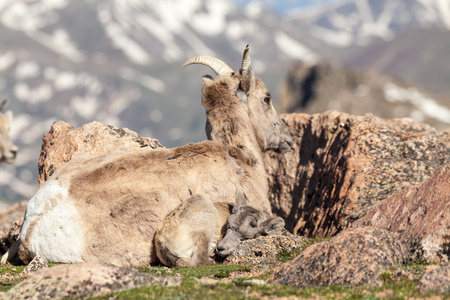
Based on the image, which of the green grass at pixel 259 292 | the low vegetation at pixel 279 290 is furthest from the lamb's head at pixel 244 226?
the green grass at pixel 259 292

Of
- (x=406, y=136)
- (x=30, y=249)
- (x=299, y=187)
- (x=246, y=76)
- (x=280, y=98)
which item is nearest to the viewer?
(x=30, y=249)

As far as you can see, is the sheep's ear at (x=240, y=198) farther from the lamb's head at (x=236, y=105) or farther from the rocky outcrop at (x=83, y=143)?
the rocky outcrop at (x=83, y=143)

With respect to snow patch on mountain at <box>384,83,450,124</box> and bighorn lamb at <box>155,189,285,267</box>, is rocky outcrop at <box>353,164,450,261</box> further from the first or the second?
snow patch on mountain at <box>384,83,450,124</box>

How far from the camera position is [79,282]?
9242mm

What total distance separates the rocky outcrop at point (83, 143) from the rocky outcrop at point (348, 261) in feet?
30.2

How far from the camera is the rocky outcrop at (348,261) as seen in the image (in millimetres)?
9836

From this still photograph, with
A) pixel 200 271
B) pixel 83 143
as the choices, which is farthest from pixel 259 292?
pixel 83 143

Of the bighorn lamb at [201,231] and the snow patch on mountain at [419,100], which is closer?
the bighorn lamb at [201,231]

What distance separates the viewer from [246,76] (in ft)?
52.6

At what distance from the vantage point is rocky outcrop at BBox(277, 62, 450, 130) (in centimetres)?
10375

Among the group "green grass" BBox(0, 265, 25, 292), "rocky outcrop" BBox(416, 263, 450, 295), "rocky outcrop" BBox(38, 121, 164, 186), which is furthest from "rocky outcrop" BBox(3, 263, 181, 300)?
"rocky outcrop" BBox(38, 121, 164, 186)

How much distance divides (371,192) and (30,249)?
33.1 feet

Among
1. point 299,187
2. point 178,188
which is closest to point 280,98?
point 299,187

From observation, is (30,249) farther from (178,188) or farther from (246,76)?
(246,76)
